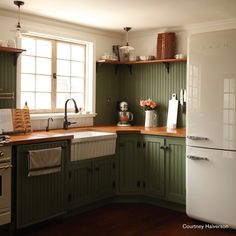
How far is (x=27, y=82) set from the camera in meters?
4.34

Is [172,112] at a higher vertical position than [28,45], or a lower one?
lower

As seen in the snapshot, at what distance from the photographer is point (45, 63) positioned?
4.53 metres

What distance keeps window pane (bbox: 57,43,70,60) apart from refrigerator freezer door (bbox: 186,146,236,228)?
6.81ft

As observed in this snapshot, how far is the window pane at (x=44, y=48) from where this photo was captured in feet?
14.6

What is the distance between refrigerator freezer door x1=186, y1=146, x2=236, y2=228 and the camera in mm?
3514

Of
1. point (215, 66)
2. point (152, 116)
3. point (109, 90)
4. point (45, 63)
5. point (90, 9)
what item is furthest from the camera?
point (109, 90)

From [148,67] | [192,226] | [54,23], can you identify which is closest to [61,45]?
[54,23]

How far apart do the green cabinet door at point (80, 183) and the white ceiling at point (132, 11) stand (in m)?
1.68

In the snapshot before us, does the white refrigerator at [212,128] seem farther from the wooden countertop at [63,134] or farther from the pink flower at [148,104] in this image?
the pink flower at [148,104]

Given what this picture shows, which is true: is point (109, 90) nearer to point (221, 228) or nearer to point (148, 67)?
point (148, 67)

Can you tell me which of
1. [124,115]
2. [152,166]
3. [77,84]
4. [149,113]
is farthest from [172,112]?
[77,84]

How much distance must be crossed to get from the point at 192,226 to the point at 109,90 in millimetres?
2348

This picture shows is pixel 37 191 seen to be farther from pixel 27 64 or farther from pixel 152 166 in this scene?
pixel 27 64

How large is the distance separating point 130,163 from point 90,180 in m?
0.62
